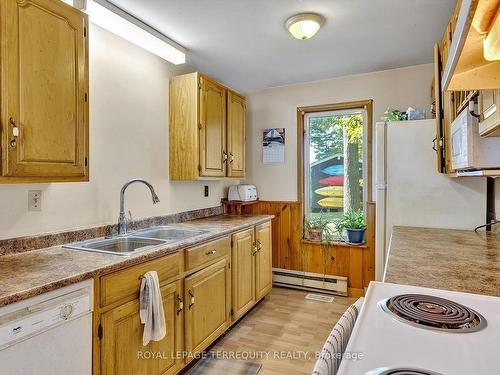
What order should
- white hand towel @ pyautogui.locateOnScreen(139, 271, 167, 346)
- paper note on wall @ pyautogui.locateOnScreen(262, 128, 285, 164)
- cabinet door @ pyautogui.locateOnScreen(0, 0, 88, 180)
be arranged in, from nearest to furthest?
cabinet door @ pyautogui.locateOnScreen(0, 0, 88, 180) < white hand towel @ pyautogui.locateOnScreen(139, 271, 167, 346) < paper note on wall @ pyautogui.locateOnScreen(262, 128, 285, 164)

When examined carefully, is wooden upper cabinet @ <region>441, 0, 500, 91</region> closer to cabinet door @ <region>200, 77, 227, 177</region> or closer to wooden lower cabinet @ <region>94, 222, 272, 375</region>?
wooden lower cabinet @ <region>94, 222, 272, 375</region>

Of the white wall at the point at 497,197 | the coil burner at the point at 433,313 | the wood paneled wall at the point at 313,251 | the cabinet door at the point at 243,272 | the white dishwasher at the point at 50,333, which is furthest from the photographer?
the wood paneled wall at the point at 313,251

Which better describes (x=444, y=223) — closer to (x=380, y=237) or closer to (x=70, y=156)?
(x=380, y=237)

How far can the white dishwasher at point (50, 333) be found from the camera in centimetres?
106

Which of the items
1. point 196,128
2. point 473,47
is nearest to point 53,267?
point 196,128

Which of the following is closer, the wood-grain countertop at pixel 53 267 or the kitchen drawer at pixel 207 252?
the wood-grain countertop at pixel 53 267

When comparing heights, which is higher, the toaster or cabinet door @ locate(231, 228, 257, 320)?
the toaster

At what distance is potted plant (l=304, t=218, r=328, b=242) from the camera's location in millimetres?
3495

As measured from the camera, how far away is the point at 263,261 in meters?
3.09

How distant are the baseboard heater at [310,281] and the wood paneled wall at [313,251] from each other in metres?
0.05

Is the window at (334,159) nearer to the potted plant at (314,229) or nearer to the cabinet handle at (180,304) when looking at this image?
the potted plant at (314,229)

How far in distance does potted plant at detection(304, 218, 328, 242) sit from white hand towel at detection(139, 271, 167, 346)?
2.25 m

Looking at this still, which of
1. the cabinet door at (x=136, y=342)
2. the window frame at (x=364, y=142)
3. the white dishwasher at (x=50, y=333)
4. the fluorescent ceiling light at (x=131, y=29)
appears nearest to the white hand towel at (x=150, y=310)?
the cabinet door at (x=136, y=342)

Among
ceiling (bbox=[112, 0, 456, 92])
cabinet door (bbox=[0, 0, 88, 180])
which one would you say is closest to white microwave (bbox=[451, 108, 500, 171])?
ceiling (bbox=[112, 0, 456, 92])
